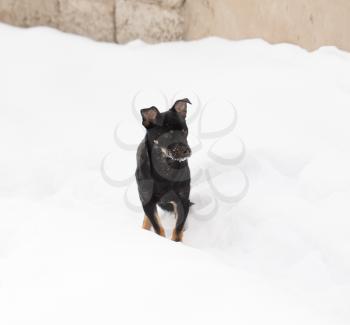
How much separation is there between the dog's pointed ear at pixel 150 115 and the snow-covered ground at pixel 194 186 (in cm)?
93

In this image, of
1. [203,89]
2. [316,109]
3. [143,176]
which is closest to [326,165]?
[316,109]

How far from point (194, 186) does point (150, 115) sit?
135cm

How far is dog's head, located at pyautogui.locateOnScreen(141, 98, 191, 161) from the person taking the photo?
415 centimetres

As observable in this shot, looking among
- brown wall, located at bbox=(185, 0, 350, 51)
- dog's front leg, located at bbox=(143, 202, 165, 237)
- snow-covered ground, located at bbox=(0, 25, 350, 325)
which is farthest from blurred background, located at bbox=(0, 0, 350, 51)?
dog's front leg, located at bbox=(143, 202, 165, 237)

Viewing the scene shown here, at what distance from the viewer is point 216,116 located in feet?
22.4

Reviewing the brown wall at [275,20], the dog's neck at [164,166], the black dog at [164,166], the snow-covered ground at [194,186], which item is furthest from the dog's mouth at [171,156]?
the brown wall at [275,20]

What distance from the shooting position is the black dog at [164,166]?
420cm

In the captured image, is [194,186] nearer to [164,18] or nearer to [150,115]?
[150,115]

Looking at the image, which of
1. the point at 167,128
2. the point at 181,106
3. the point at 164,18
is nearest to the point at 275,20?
the point at 164,18

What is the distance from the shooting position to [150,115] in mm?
4219

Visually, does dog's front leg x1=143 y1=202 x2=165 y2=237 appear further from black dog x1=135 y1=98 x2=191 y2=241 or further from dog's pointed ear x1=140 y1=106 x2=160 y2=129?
dog's pointed ear x1=140 y1=106 x2=160 y2=129

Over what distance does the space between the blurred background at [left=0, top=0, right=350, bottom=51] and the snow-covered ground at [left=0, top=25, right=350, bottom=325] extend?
0.29 meters

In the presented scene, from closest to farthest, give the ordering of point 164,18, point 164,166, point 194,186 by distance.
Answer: point 164,166
point 194,186
point 164,18

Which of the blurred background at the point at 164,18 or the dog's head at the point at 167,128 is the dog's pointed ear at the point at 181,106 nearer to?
the dog's head at the point at 167,128
